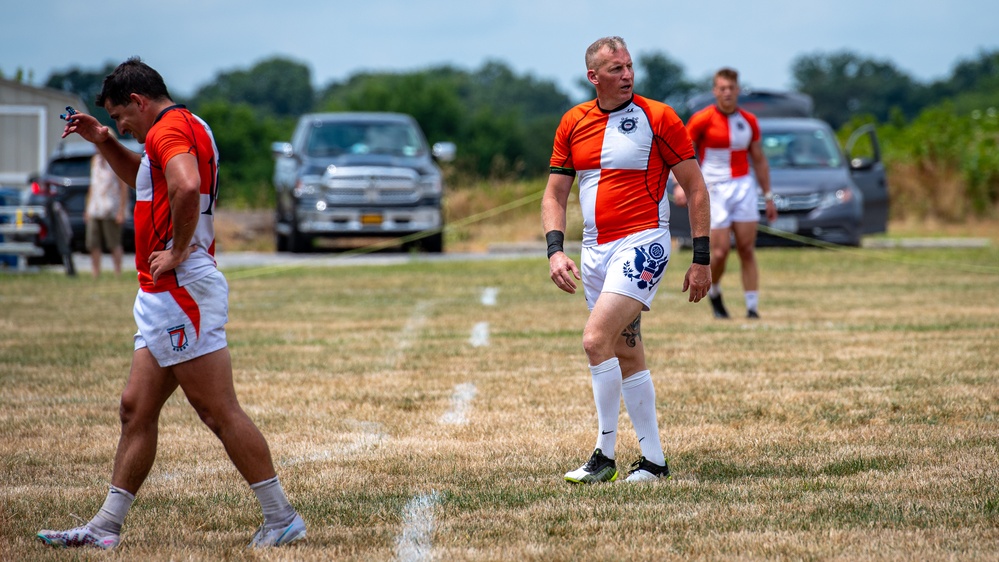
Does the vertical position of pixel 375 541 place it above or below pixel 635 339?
below

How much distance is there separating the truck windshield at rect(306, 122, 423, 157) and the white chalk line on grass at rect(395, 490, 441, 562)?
16.2 metres

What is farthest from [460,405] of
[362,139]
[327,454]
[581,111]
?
[362,139]

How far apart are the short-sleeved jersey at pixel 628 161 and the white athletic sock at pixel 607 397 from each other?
Result: 56 cm

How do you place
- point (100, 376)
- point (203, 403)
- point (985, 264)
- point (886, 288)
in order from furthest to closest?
point (985, 264), point (886, 288), point (100, 376), point (203, 403)

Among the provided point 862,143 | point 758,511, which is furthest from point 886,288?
point 862,143

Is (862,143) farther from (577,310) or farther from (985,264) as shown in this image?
(577,310)

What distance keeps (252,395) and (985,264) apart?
44.1ft

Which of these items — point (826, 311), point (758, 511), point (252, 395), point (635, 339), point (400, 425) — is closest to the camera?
point (758, 511)

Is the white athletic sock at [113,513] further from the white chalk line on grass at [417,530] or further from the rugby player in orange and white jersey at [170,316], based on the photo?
the white chalk line on grass at [417,530]

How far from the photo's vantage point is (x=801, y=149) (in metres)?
21.0

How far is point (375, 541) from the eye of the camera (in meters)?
4.58

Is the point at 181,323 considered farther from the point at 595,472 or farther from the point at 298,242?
the point at 298,242

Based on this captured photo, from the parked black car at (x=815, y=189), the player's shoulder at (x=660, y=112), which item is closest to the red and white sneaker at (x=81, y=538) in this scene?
the player's shoulder at (x=660, y=112)

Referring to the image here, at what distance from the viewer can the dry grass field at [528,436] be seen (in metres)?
4.59
